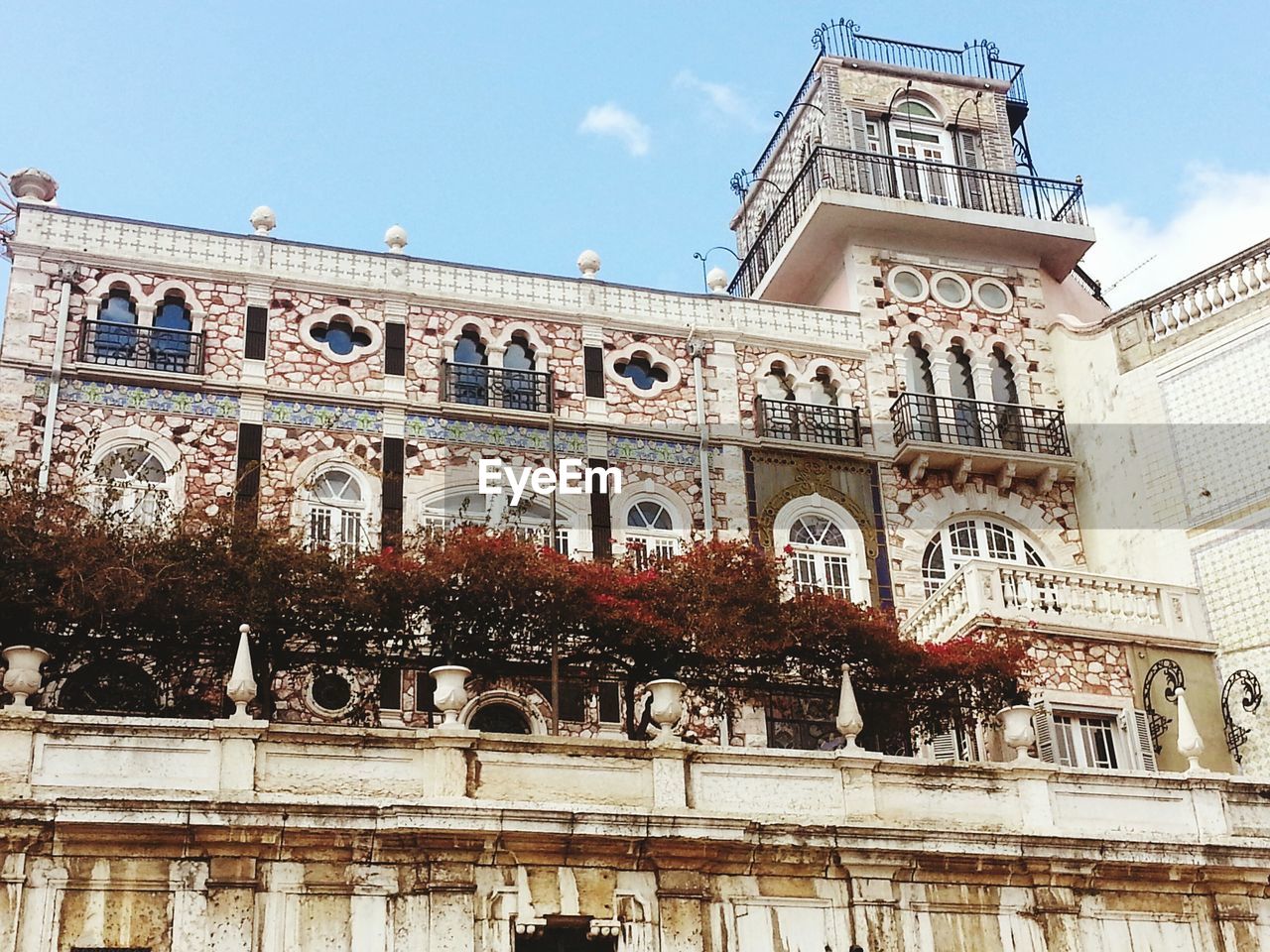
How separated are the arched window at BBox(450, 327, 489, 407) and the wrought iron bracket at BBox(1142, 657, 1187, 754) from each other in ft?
32.9

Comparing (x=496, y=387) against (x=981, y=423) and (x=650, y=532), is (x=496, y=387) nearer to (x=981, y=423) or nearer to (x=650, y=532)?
(x=650, y=532)

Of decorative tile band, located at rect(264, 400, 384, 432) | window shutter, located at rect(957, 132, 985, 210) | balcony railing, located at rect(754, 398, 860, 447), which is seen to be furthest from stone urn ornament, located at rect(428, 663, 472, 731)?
window shutter, located at rect(957, 132, 985, 210)

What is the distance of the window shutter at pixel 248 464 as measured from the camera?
23859 millimetres

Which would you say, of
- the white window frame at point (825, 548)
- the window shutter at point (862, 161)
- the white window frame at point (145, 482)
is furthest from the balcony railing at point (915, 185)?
the white window frame at point (145, 482)

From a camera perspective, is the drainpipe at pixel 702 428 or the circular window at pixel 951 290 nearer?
the drainpipe at pixel 702 428

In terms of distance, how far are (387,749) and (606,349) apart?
11.0 meters

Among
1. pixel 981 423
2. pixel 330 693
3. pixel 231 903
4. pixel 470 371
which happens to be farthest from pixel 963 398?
pixel 231 903

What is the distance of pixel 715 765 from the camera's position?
60.2 ft

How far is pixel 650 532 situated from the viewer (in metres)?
25.8

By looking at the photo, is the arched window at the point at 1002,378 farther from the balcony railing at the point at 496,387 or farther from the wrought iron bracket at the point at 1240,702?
the balcony railing at the point at 496,387

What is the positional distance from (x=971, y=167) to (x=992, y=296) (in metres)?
2.89

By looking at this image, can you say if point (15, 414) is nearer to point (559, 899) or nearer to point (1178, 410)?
point (559, 899)

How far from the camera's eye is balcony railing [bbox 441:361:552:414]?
26000 millimetres

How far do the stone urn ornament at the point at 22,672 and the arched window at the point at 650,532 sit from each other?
395 inches
